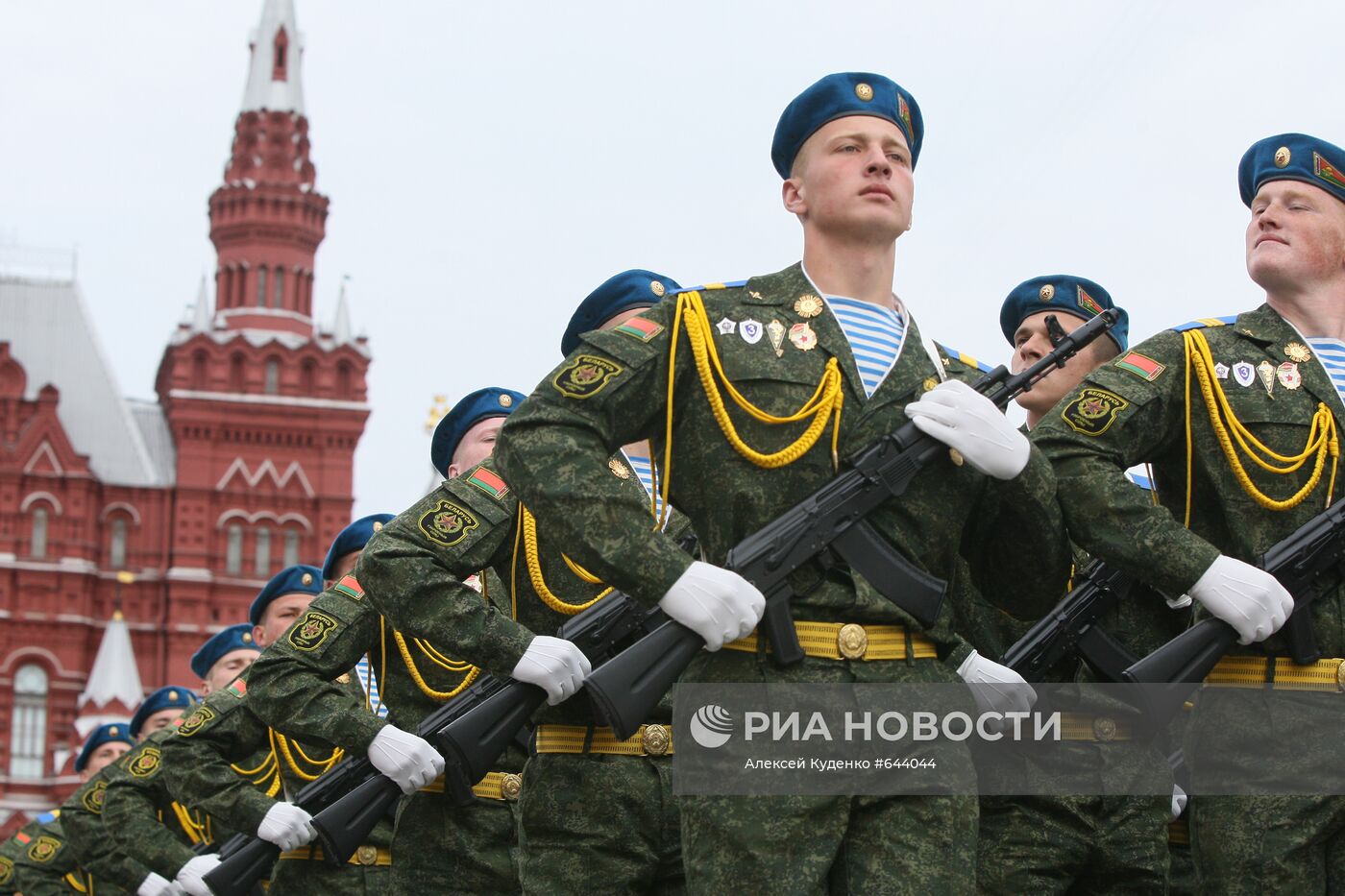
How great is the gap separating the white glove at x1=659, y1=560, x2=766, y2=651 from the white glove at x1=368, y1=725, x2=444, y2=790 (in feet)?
8.80

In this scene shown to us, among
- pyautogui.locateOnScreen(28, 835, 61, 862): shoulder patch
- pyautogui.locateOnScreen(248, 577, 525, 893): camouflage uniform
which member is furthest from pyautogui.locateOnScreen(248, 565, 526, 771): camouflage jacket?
pyautogui.locateOnScreen(28, 835, 61, 862): shoulder patch

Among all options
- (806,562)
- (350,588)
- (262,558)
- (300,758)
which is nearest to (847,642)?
(806,562)

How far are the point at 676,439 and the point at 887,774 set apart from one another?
36.1 inches

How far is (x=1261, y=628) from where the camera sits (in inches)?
197

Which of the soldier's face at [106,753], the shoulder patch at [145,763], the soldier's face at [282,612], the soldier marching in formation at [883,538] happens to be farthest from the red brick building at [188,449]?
the soldier marching in formation at [883,538]

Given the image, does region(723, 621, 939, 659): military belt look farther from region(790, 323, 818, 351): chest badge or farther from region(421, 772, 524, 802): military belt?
region(421, 772, 524, 802): military belt

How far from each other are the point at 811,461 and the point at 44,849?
11.5 meters

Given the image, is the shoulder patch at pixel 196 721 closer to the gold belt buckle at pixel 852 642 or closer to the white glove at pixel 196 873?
the white glove at pixel 196 873

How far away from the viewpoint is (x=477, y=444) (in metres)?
7.97

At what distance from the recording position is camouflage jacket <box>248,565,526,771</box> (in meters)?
7.47

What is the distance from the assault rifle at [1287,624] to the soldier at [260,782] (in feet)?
10.8

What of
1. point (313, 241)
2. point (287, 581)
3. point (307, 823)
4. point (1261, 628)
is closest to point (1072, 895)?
point (1261, 628)

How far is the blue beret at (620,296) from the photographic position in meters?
7.16

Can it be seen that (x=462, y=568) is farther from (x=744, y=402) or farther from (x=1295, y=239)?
(x=1295, y=239)
